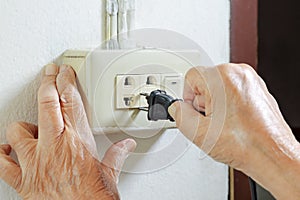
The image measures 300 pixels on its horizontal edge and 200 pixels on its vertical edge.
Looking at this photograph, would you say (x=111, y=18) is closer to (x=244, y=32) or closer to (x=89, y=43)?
(x=89, y=43)

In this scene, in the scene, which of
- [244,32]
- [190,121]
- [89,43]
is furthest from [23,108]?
[244,32]

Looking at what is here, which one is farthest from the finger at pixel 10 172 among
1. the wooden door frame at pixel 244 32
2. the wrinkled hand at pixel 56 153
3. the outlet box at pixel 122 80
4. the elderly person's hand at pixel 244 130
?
the wooden door frame at pixel 244 32

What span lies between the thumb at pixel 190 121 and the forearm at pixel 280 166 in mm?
61

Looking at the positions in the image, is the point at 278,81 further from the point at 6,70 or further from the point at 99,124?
the point at 6,70

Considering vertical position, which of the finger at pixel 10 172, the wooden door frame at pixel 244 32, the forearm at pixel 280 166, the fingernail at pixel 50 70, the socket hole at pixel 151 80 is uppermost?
the wooden door frame at pixel 244 32

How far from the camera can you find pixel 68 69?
0.64 m

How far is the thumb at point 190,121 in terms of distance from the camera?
0.54 meters

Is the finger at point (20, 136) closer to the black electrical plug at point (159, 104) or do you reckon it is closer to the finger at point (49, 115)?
the finger at point (49, 115)

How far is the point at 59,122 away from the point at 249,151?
9.1 inches

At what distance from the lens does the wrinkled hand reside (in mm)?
603

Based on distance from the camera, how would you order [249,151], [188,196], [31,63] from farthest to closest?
[188,196] < [31,63] < [249,151]

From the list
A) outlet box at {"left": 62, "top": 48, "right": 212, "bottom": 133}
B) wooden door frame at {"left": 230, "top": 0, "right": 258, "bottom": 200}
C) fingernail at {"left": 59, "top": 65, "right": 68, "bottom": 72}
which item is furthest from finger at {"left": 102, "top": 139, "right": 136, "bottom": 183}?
wooden door frame at {"left": 230, "top": 0, "right": 258, "bottom": 200}

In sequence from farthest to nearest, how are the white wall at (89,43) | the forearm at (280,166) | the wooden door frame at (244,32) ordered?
the wooden door frame at (244,32)
the white wall at (89,43)
the forearm at (280,166)

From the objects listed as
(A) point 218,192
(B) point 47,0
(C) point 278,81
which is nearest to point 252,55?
(C) point 278,81
